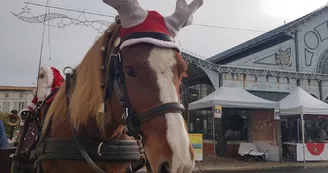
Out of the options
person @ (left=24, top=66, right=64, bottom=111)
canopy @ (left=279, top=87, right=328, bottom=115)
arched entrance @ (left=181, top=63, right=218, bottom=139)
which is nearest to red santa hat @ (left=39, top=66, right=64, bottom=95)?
person @ (left=24, top=66, right=64, bottom=111)

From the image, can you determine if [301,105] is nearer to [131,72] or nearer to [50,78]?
[50,78]

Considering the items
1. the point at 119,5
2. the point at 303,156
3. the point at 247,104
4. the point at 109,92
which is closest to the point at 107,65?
the point at 109,92

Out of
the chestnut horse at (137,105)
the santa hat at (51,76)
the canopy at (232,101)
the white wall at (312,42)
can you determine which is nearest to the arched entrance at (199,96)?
the canopy at (232,101)

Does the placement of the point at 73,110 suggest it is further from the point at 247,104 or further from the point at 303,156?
the point at 303,156

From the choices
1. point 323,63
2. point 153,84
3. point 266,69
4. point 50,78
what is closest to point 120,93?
point 153,84

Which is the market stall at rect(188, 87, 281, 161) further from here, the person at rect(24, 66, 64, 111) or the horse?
the horse

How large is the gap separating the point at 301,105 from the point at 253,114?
300 centimetres

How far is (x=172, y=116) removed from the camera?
70.1 inches

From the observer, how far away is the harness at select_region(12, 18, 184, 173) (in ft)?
6.37

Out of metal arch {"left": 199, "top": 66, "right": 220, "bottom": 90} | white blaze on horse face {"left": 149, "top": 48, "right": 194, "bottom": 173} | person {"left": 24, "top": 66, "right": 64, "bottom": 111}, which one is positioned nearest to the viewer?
white blaze on horse face {"left": 149, "top": 48, "right": 194, "bottom": 173}

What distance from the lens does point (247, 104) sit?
1552 cm

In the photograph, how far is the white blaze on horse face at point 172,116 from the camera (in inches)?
65.5

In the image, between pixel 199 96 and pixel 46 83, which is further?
pixel 199 96

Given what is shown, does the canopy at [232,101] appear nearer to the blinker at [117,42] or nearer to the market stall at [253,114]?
the market stall at [253,114]
